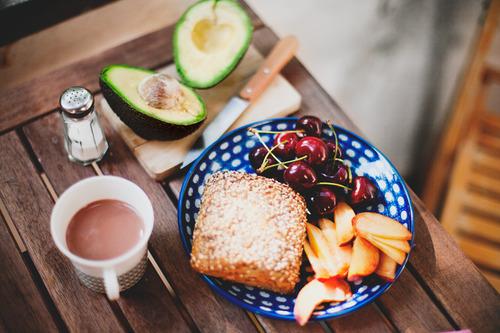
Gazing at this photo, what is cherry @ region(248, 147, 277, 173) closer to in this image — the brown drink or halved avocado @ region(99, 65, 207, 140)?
halved avocado @ region(99, 65, 207, 140)

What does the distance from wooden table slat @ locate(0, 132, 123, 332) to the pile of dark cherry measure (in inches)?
14.8

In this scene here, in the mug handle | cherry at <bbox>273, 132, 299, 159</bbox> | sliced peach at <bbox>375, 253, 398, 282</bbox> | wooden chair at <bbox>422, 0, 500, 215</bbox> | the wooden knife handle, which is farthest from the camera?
wooden chair at <bbox>422, 0, 500, 215</bbox>

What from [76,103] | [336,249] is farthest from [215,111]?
[336,249]

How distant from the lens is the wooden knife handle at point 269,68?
42.8 inches

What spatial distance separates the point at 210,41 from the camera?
1.10 m

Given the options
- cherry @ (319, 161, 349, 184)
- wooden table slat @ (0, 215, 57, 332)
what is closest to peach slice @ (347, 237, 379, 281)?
cherry @ (319, 161, 349, 184)

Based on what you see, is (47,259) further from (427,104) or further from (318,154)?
(427,104)

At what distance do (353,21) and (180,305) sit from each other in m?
1.17

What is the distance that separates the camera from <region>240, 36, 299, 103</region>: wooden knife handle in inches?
42.8

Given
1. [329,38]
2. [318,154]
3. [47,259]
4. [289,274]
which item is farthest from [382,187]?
[329,38]

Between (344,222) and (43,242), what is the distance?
536 mm

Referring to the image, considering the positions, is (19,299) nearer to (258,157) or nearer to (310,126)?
(258,157)

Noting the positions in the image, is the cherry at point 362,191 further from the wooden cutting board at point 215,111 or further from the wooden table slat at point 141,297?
the wooden table slat at point 141,297

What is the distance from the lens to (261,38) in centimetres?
122
